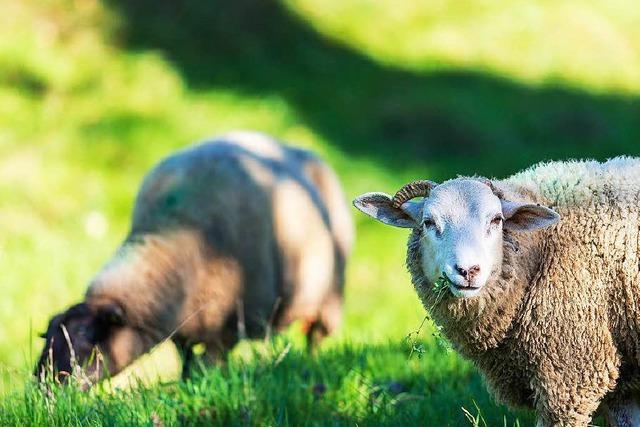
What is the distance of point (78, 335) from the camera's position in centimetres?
538

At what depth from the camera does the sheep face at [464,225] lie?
362 centimetres

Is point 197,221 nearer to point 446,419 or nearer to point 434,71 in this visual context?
point 446,419

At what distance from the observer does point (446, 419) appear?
436cm

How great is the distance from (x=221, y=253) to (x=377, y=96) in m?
6.54

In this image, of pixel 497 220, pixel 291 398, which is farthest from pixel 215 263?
pixel 497 220

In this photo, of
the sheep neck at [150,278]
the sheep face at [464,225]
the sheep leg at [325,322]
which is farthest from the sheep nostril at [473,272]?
the sheep leg at [325,322]

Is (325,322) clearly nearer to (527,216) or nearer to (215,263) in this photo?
(215,263)

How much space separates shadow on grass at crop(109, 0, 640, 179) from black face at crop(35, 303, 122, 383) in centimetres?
634

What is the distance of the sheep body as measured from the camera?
5949mm

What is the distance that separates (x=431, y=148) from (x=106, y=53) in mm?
4035

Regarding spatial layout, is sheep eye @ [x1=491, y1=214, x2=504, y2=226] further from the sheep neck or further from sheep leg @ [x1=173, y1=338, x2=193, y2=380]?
sheep leg @ [x1=173, y1=338, x2=193, y2=380]

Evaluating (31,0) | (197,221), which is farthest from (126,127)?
(197,221)

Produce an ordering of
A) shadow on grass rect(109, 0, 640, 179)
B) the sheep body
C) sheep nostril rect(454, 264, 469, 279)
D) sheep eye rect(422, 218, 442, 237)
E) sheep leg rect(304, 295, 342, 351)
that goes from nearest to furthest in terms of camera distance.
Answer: sheep nostril rect(454, 264, 469, 279) → sheep eye rect(422, 218, 442, 237) → the sheep body → sheep leg rect(304, 295, 342, 351) → shadow on grass rect(109, 0, 640, 179)

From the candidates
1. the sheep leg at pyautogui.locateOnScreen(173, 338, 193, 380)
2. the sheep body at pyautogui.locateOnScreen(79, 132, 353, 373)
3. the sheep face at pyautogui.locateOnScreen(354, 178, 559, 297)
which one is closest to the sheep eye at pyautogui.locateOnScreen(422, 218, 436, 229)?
the sheep face at pyautogui.locateOnScreen(354, 178, 559, 297)
